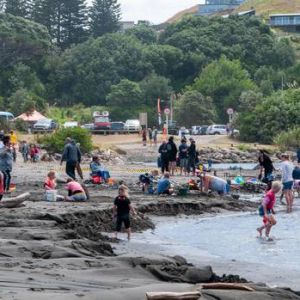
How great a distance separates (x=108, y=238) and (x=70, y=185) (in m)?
5.95

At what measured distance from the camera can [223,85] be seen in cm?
8869

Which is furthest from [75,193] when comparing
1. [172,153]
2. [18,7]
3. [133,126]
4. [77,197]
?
[18,7]

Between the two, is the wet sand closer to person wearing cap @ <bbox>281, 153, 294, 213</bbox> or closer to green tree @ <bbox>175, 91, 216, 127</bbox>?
person wearing cap @ <bbox>281, 153, 294, 213</bbox>

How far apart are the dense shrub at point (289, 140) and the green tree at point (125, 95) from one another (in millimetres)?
25552

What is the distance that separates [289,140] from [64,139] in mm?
17827

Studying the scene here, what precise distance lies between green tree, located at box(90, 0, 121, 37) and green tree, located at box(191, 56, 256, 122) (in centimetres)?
3257

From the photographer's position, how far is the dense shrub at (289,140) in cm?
6172

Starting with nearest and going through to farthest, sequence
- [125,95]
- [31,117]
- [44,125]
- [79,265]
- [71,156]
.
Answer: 1. [79,265]
2. [71,156]
3. [44,125]
4. [31,117]
5. [125,95]

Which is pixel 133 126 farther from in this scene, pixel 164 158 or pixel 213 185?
pixel 213 185

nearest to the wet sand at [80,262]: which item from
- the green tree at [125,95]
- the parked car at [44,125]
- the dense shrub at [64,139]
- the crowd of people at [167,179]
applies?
the crowd of people at [167,179]

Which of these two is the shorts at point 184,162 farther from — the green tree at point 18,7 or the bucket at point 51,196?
the green tree at point 18,7

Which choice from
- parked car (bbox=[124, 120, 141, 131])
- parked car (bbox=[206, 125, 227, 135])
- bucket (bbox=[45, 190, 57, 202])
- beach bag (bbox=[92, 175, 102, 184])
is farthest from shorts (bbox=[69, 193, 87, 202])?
parked car (bbox=[206, 125, 227, 135])

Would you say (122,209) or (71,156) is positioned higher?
(71,156)

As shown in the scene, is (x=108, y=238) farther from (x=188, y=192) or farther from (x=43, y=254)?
(x=188, y=192)
